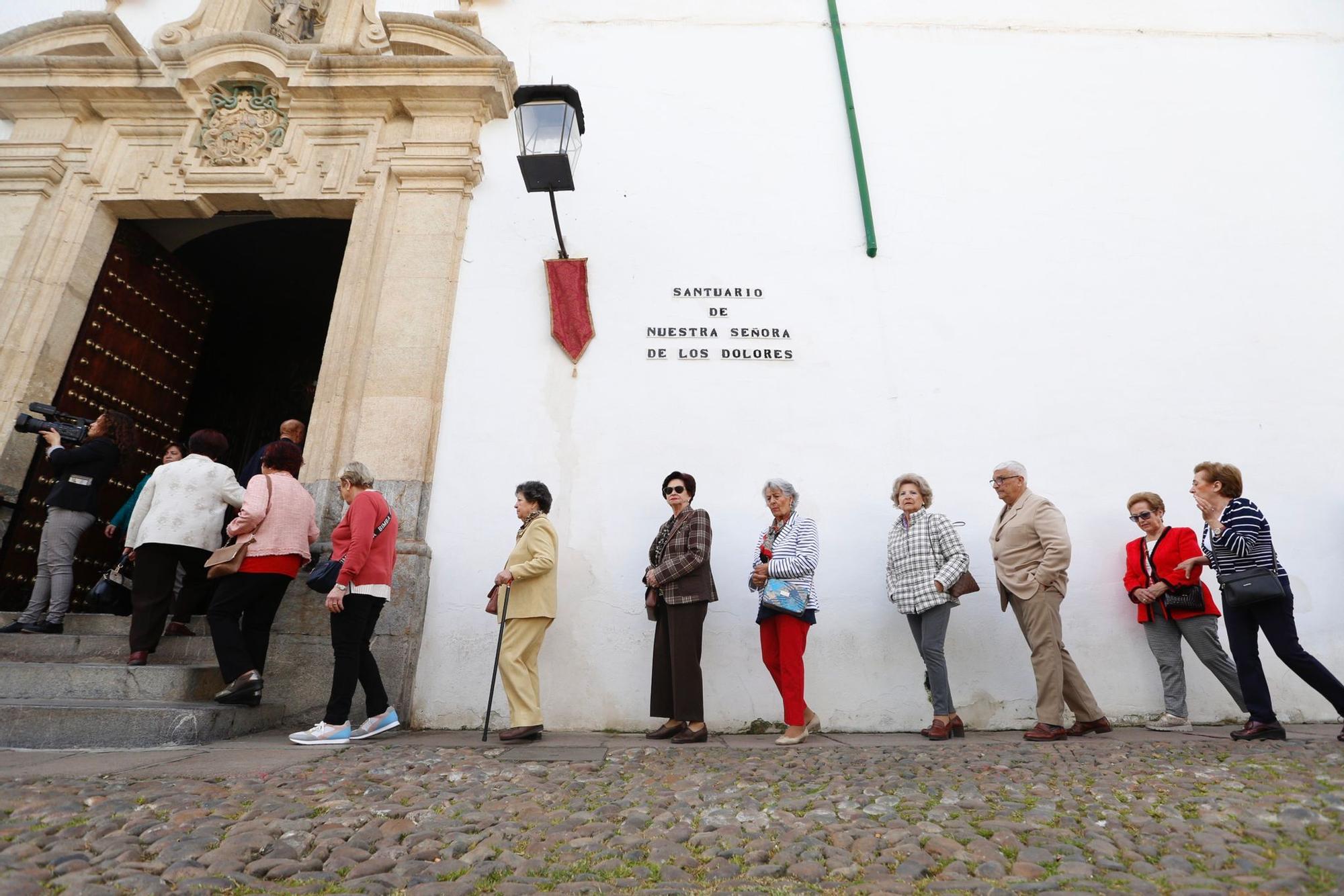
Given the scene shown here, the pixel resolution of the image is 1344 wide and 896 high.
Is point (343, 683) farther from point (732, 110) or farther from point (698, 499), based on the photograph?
point (732, 110)

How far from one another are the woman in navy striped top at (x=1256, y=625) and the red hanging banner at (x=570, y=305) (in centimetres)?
383

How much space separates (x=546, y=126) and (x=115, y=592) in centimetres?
405

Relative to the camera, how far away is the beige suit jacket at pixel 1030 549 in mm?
4113

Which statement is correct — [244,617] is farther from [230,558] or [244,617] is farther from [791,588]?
[791,588]

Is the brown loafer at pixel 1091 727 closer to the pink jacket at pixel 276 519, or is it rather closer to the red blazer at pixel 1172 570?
the red blazer at pixel 1172 570

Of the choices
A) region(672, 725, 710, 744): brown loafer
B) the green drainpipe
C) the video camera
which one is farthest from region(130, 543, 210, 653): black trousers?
the green drainpipe

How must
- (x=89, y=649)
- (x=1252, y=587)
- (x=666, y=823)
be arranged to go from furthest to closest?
(x=89, y=649) < (x=1252, y=587) < (x=666, y=823)

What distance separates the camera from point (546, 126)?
4840 millimetres

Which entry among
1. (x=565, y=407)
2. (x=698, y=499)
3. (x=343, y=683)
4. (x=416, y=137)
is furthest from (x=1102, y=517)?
(x=416, y=137)

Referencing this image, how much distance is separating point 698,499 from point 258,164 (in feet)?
14.3

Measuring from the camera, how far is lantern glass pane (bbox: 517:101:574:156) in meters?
4.82

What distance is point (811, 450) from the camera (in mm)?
5102

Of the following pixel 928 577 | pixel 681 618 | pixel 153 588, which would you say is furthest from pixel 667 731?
pixel 153 588

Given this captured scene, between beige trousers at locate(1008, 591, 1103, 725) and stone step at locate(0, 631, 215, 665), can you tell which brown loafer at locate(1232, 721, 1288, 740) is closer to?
beige trousers at locate(1008, 591, 1103, 725)
